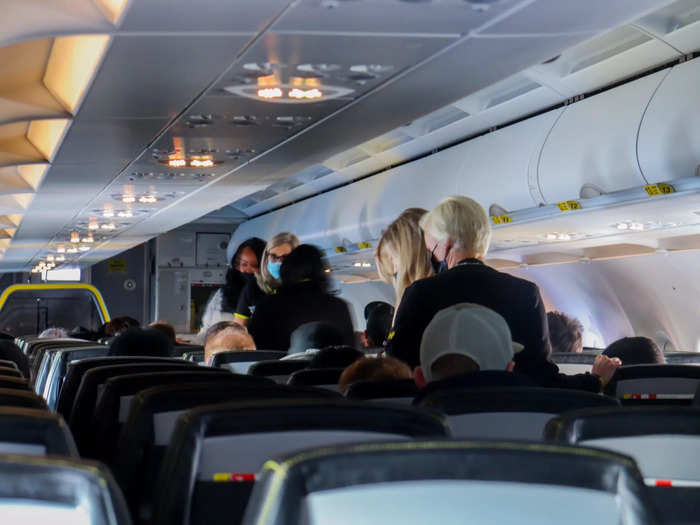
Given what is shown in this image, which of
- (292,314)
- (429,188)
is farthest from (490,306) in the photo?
(429,188)

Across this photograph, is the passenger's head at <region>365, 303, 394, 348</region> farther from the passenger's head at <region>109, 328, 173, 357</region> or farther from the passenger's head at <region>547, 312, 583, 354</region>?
the passenger's head at <region>109, 328, 173, 357</region>

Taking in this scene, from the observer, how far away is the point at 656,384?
544 centimetres

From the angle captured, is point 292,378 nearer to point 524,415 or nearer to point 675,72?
point 524,415

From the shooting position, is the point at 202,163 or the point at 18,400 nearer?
the point at 18,400

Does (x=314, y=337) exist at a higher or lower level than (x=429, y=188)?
lower

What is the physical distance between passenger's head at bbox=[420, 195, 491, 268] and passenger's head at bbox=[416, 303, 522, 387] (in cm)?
115

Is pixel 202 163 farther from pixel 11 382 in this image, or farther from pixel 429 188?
pixel 11 382

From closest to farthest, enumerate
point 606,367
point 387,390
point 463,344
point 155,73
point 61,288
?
1. point 387,390
2. point 463,344
3. point 606,367
4. point 155,73
5. point 61,288

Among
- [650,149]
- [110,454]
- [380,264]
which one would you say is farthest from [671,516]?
[650,149]

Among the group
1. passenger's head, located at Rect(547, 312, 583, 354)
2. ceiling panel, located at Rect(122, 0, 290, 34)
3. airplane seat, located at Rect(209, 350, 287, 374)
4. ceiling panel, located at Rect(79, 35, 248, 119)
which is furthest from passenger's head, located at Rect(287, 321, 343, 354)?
passenger's head, located at Rect(547, 312, 583, 354)

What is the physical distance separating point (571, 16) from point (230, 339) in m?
3.56

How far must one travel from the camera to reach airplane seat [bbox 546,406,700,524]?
231 cm

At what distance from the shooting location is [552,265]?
1655 centimetres

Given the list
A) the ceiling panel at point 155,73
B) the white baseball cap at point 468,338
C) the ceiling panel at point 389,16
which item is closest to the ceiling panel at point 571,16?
the ceiling panel at point 389,16
